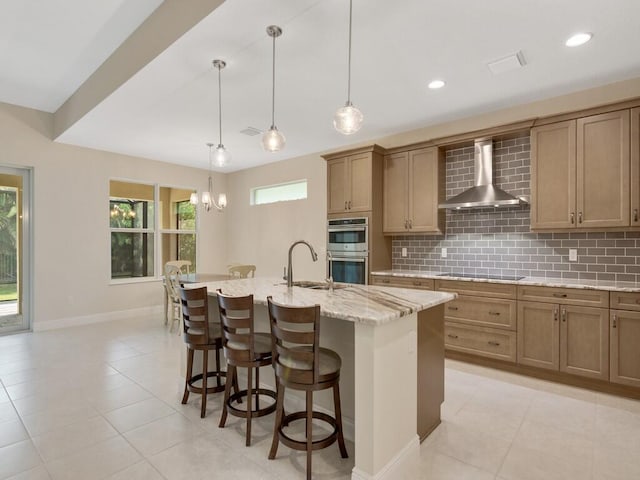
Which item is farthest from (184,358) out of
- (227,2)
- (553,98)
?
(553,98)

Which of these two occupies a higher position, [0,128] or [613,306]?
[0,128]

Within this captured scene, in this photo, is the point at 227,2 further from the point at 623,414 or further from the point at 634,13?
the point at 623,414

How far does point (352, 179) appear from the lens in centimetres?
484

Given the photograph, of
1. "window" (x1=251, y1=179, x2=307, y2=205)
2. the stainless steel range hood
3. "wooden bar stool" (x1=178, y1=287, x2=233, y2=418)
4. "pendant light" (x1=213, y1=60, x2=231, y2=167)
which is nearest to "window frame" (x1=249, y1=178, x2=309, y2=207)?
"window" (x1=251, y1=179, x2=307, y2=205)

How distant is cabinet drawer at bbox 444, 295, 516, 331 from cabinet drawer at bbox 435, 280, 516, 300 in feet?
0.17

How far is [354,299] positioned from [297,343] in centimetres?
52

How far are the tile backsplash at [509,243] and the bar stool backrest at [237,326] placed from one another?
3.09m

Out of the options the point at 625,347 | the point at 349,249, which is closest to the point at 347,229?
the point at 349,249

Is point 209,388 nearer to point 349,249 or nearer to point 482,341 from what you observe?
point 349,249

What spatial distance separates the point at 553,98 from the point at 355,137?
244 cm

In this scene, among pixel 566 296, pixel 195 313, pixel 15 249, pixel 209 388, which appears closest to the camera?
pixel 195 313

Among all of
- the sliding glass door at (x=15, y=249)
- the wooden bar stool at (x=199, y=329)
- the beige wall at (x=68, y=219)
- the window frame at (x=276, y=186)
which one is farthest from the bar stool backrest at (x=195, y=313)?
the sliding glass door at (x=15, y=249)

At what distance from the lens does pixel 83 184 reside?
560 centimetres

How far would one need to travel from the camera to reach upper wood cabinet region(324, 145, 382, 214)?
4656 millimetres
